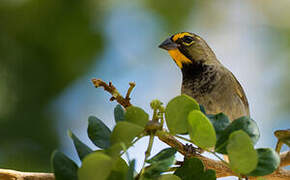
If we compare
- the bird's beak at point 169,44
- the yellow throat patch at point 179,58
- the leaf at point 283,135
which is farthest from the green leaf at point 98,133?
the yellow throat patch at point 179,58

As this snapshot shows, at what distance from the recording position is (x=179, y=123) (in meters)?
1.14

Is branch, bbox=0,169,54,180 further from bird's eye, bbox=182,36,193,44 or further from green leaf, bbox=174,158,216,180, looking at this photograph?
bird's eye, bbox=182,36,193,44

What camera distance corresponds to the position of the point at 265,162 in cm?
100

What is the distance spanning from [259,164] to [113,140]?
1.14 ft

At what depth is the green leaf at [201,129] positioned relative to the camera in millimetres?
1032

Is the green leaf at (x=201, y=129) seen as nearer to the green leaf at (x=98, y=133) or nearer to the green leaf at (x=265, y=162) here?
the green leaf at (x=265, y=162)

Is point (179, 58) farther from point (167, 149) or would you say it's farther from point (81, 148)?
point (81, 148)

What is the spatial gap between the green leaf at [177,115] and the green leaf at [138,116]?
11 cm

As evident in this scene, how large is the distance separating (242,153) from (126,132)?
26cm

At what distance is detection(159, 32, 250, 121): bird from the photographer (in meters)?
3.72

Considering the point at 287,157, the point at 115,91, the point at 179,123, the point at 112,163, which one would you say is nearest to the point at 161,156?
the point at 179,123

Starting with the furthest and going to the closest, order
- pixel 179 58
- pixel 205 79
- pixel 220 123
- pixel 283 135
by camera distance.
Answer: pixel 179 58
pixel 205 79
pixel 283 135
pixel 220 123

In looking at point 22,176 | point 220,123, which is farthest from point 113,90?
point 220,123

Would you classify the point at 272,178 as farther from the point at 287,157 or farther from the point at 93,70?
the point at 93,70
